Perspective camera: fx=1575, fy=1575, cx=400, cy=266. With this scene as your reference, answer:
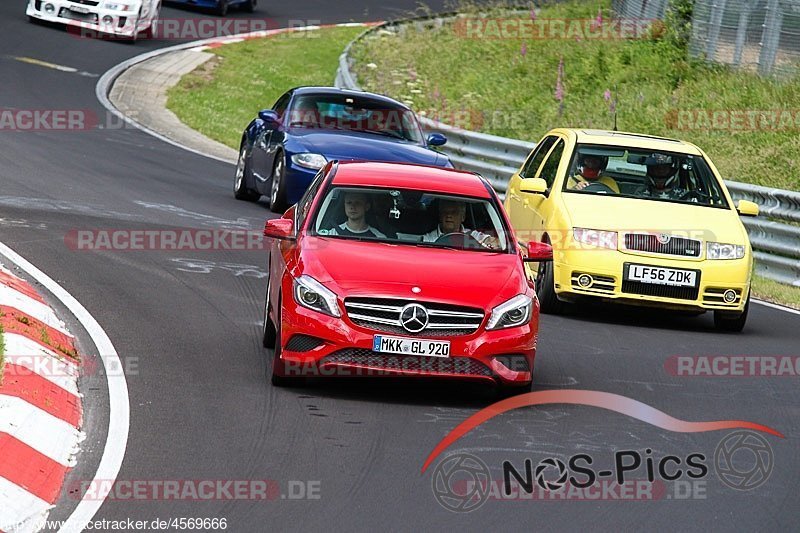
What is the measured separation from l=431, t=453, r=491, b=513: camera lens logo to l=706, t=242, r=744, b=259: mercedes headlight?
569cm

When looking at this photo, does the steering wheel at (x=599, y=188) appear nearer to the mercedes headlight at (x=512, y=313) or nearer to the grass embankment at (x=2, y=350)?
the mercedes headlight at (x=512, y=313)

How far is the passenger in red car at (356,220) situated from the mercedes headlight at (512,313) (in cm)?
111

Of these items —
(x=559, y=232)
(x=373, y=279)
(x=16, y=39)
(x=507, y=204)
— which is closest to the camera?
(x=373, y=279)

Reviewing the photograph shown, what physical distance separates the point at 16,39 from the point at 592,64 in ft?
40.0

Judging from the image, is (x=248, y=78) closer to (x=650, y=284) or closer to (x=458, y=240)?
(x=650, y=284)

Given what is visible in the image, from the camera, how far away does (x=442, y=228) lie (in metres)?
10.7

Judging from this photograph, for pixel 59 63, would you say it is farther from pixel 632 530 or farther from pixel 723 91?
pixel 632 530

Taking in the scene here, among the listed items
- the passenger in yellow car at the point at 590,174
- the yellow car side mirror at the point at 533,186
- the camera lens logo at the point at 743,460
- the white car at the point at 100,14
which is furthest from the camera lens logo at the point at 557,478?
the white car at the point at 100,14

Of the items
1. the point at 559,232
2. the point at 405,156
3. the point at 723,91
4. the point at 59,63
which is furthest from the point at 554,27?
the point at 559,232

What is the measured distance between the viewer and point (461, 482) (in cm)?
784

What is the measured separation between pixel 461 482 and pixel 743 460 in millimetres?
1834

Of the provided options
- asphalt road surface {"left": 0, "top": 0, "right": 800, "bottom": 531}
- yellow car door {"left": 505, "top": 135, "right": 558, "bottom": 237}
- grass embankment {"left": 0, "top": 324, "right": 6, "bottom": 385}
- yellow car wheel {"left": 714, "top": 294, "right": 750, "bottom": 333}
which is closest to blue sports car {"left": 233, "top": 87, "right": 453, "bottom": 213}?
asphalt road surface {"left": 0, "top": 0, "right": 800, "bottom": 531}

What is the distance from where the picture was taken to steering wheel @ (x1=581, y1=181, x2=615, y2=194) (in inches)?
562

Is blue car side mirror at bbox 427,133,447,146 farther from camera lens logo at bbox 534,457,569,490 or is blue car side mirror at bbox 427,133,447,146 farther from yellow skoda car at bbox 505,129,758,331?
camera lens logo at bbox 534,457,569,490
